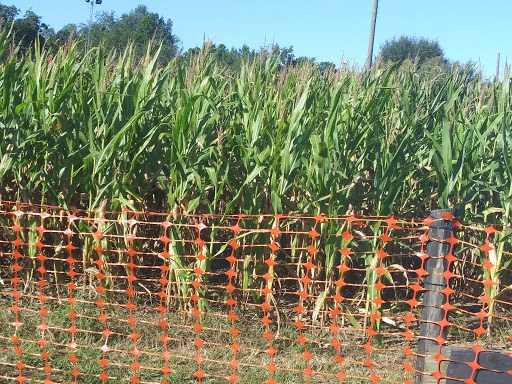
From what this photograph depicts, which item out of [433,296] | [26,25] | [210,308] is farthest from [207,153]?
[26,25]

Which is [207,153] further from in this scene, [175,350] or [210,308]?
[175,350]

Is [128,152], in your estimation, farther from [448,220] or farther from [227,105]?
[448,220]

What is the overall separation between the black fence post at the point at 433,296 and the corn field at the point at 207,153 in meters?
1.14

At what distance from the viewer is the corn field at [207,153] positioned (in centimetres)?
435

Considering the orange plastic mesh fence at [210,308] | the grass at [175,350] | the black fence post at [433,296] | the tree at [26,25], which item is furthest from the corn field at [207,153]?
the tree at [26,25]

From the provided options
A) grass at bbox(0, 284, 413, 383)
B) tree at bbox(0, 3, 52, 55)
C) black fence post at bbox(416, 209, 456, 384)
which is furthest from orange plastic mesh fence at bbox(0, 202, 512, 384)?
tree at bbox(0, 3, 52, 55)

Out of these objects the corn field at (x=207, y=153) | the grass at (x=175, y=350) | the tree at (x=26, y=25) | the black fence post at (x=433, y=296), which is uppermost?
the tree at (x=26, y=25)

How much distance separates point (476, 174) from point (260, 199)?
5.88ft

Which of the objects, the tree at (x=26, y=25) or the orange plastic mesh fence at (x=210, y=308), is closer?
the orange plastic mesh fence at (x=210, y=308)

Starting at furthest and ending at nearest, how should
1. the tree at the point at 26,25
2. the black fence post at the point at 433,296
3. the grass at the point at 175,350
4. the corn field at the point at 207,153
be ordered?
the tree at the point at 26,25 < the corn field at the point at 207,153 < the grass at the point at 175,350 < the black fence post at the point at 433,296

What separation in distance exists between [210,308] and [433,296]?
6.64 ft

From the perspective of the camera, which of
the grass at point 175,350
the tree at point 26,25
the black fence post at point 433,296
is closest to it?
the black fence post at point 433,296

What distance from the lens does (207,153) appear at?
14.4 ft

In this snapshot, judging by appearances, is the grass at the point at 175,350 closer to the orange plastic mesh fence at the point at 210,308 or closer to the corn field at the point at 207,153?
the orange plastic mesh fence at the point at 210,308
